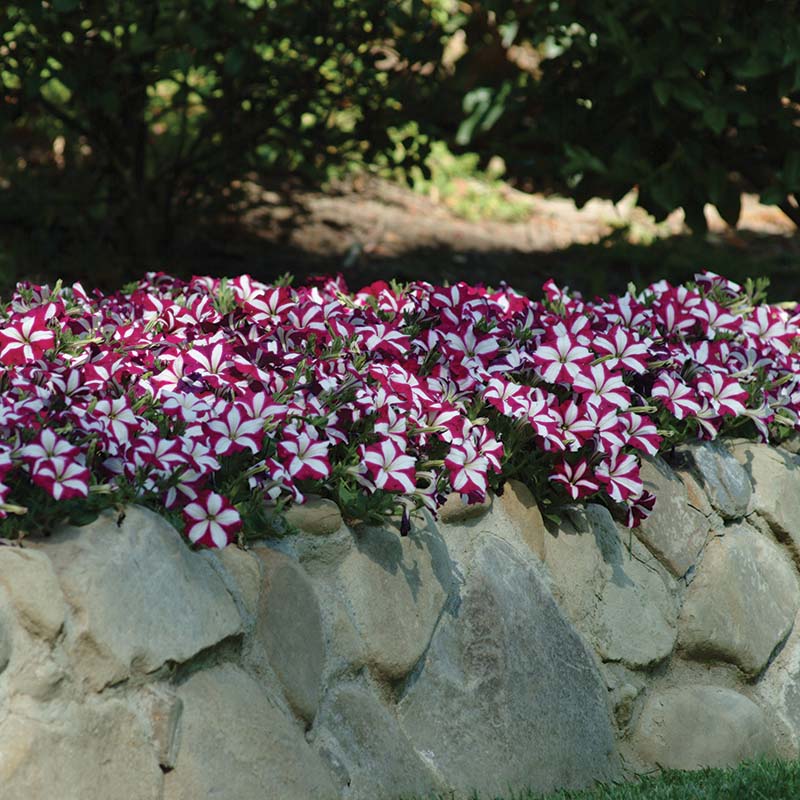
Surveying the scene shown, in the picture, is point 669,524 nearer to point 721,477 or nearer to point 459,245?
point 721,477

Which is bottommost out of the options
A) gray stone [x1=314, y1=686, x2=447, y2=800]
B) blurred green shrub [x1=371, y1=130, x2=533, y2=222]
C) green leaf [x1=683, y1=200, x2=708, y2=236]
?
A: blurred green shrub [x1=371, y1=130, x2=533, y2=222]

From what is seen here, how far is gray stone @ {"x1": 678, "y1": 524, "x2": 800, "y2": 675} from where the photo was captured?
3320 mm

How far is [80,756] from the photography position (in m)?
2.12

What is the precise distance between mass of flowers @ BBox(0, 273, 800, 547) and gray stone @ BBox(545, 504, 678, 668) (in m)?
0.09

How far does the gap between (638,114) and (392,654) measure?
3.09m

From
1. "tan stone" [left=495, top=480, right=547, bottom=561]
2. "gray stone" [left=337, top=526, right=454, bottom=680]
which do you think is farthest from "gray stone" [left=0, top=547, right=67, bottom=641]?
"tan stone" [left=495, top=480, right=547, bottom=561]

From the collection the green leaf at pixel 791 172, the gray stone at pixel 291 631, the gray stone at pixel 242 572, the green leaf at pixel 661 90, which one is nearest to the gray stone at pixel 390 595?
the gray stone at pixel 291 631

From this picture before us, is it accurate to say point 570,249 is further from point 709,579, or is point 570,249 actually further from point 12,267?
point 709,579

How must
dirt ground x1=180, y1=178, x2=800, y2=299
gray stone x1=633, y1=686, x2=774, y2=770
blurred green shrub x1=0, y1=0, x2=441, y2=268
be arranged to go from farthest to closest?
dirt ground x1=180, y1=178, x2=800, y2=299, blurred green shrub x1=0, y1=0, x2=441, y2=268, gray stone x1=633, y1=686, x2=774, y2=770

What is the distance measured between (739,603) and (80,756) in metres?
1.93

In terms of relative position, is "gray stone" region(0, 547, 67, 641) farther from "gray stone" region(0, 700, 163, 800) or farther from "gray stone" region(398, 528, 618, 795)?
"gray stone" region(398, 528, 618, 795)

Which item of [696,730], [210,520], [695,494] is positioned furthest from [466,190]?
[210,520]

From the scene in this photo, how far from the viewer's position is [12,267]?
Result: 18.1 feet

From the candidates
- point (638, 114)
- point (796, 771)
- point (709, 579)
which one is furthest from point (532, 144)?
point (796, 771)
